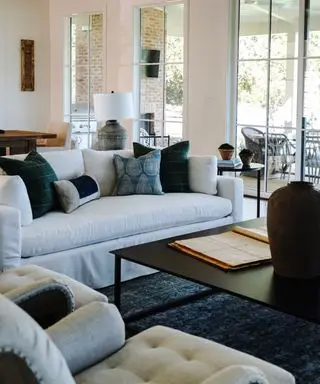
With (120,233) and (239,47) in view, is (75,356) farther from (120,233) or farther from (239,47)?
(239,47)

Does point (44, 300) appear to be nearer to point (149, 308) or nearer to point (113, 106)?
point (149, 308)

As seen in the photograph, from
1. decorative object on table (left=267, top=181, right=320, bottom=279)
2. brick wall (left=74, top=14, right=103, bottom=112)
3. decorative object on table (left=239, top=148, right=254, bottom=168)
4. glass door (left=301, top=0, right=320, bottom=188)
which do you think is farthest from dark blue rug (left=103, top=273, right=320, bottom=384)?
brick wall (left=74, top=14, right=103, bottom=112)

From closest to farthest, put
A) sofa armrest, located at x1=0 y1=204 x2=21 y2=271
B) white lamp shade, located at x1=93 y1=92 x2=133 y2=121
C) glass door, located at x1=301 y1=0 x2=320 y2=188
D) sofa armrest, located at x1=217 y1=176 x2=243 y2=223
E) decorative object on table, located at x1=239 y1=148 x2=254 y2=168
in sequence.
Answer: sofa armrest, located at x1=0 y1=204 x2=21 y2=271 → sofa armrest, located at x1=217 y1=176 x2=243 y2=223 → decorative object on table, located at x1=239 y1=148 x2=254 y2=168 → white lamp shade, located at x1=93 y1=92 x2=133 y2=121 → glass door, located at x1=301 y1=0 x2=320 y2=188

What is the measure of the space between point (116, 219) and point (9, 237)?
81 centimetres

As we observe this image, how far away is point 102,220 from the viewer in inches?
152

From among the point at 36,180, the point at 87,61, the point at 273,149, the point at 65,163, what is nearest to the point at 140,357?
the point at 36,180

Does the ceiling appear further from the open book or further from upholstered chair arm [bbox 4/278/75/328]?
upholstered chair arm [bbox 4/278/75/328]

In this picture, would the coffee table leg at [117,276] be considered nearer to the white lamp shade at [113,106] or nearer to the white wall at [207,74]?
the white lamp shade at [113,106]

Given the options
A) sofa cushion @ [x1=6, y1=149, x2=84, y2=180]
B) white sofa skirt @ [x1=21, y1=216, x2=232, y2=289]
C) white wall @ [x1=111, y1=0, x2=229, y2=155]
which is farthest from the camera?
white wall @ [x1=111, y1=0, x2=229, y2=155]

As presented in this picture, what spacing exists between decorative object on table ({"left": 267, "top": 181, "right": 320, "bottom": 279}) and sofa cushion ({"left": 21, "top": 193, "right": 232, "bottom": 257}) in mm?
1366

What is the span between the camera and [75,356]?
1.79 metres

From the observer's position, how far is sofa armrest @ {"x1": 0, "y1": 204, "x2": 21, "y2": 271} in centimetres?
331

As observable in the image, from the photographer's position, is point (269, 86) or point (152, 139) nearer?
point (269, 86)

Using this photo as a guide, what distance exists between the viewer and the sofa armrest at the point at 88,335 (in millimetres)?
1760
